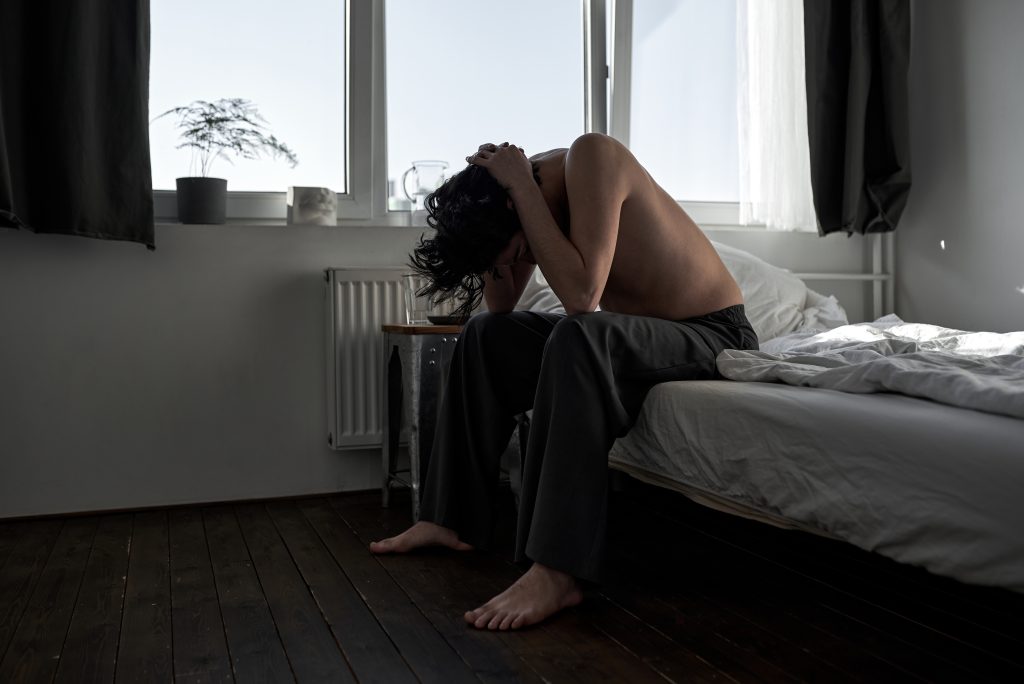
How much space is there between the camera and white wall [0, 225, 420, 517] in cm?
237

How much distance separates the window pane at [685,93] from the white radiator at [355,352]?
41.0 inches

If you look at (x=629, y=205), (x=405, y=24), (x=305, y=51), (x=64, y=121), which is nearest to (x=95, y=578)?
(x=64, y=121)

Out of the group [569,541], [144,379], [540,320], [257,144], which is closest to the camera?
[569,541]

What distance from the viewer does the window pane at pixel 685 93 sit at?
3045 millimetres

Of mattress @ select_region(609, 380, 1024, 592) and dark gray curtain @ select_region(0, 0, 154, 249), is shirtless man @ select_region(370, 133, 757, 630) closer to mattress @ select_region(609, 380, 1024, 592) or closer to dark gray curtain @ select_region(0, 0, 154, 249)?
mattress @ select_region(609, 380, 1024, 592)

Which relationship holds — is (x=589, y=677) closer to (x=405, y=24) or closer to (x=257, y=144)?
(x=257, y=144)

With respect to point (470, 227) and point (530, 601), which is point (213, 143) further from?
point (530, 601)

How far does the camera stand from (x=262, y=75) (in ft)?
8.77

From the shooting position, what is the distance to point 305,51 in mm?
2723

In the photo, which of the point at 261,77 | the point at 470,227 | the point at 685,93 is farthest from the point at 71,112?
the point at 685,93

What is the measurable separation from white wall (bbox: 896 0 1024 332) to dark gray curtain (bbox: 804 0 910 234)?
0.11m

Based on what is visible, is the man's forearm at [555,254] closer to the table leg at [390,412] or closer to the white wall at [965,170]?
the table leg at [390,412]

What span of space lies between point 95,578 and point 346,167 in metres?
1.43

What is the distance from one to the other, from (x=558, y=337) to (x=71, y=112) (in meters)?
1.47
